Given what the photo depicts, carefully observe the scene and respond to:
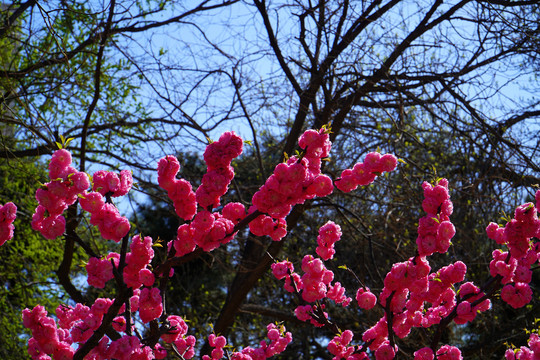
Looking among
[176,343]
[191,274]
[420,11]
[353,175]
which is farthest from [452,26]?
[191,274]

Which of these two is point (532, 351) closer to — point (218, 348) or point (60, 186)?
point (218, 348)

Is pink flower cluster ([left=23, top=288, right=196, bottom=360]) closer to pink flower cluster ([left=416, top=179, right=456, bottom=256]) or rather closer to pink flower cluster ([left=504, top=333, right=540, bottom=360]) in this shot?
pink flower cluster ([left=416, top=179, right=456, bottom=256])

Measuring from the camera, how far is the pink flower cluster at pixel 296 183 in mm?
1906

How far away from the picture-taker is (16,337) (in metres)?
6.10

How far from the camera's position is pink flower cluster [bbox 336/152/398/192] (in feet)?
7.14

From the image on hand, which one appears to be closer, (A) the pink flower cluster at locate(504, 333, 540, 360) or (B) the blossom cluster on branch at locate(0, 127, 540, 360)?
(B) the blossom cluster on branch at locate(0, 127, 540, 360)

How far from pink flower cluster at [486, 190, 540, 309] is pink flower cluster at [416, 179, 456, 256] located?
37 centimetres

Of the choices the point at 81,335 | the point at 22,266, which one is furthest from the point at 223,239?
the point at 22,266

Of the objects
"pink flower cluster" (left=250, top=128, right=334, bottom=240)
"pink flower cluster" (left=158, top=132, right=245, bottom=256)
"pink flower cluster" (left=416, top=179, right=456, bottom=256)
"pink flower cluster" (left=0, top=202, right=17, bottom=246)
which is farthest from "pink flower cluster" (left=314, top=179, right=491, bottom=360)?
"pink flower cluster" (left=0, top=202, right=17, bottom=246)

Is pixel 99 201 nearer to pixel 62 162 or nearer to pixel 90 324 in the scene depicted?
pixel 62 162

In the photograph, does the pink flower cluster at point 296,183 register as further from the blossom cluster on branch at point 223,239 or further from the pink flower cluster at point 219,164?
the pink flower cluster at point 219,164

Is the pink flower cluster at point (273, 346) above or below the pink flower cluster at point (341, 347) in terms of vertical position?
above

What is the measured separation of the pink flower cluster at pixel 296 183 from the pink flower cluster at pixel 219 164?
147 millimetres

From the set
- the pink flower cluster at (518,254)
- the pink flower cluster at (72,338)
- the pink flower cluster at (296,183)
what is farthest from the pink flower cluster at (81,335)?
the pink flower cluster at (518,254)
